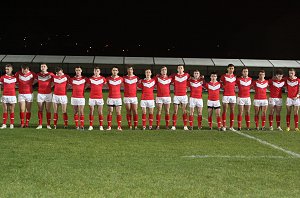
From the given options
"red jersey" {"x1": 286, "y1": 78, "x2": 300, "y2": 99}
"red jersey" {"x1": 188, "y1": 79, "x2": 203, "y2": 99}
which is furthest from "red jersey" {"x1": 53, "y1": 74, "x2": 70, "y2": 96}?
"red jersey" {"x1": 286, "y1": 78, "x2": 300, "y2": 99}

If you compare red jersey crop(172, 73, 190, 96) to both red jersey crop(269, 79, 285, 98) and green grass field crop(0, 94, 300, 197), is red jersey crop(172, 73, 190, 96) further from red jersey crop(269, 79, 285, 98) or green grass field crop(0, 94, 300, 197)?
red jersey crop(269, 79, 285, 98)

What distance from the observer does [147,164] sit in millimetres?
7844

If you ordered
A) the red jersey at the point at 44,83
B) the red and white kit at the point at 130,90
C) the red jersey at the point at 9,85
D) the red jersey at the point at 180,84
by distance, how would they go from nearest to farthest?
the red jersey at the point at 44,83 < the red jersey at the point at 9,85 < the red and white kit at the point at 130,90 < the red jersey at the point at 180,84

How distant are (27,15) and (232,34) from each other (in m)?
15.3

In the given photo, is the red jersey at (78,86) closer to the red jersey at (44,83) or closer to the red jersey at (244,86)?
the red jersey at (44,83)

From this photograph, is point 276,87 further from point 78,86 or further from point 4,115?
point 4,115

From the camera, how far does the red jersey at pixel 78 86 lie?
1277 cm

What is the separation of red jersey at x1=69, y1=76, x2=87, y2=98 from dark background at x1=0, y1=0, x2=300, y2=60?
24.4m

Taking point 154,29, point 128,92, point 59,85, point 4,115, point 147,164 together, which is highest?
point 154,29

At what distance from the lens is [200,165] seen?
7828 mm

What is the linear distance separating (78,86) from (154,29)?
26501 mm

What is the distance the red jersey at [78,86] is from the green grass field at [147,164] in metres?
1.34

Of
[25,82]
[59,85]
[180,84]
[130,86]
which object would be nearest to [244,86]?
[180,84]

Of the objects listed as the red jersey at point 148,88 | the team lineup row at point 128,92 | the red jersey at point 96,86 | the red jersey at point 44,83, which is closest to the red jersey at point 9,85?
the team lineup row at point 128,92
